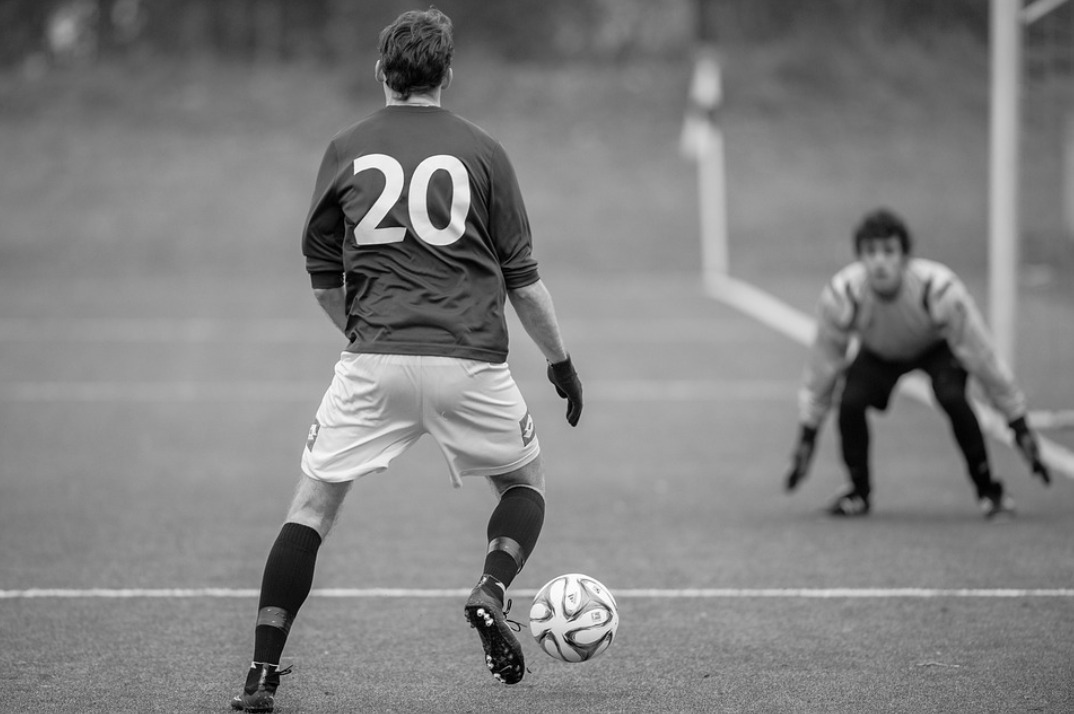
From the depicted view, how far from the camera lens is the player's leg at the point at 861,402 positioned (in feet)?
25.4

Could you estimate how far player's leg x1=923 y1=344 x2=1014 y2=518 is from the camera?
7598 mm

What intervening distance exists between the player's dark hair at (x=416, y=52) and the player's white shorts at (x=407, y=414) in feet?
2.64

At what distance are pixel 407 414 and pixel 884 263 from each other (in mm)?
3512

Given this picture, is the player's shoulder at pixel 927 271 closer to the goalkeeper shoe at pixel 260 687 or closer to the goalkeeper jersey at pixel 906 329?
the goalkeeper jersey at pixel 906 329

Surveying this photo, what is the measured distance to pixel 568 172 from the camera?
33.2 meters

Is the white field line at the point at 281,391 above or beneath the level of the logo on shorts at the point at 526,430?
beneath

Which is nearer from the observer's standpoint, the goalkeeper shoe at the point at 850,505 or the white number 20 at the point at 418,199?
the white number 20 at the point at 418,199

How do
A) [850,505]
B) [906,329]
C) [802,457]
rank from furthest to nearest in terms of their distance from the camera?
[850,505], [802,457], [906,329]

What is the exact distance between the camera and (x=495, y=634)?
4301mm

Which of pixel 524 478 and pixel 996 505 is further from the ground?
pixel 524 478

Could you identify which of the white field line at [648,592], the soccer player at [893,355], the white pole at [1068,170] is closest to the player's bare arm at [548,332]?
the white field line at [648,592]

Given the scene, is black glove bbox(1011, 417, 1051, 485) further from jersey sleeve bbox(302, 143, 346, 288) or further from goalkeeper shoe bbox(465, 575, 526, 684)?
jersey sleeve bbox(302, 143, 346, 288)

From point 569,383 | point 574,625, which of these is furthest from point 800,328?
point 574,625

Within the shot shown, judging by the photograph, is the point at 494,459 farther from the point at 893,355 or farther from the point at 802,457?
the point at 893,355
